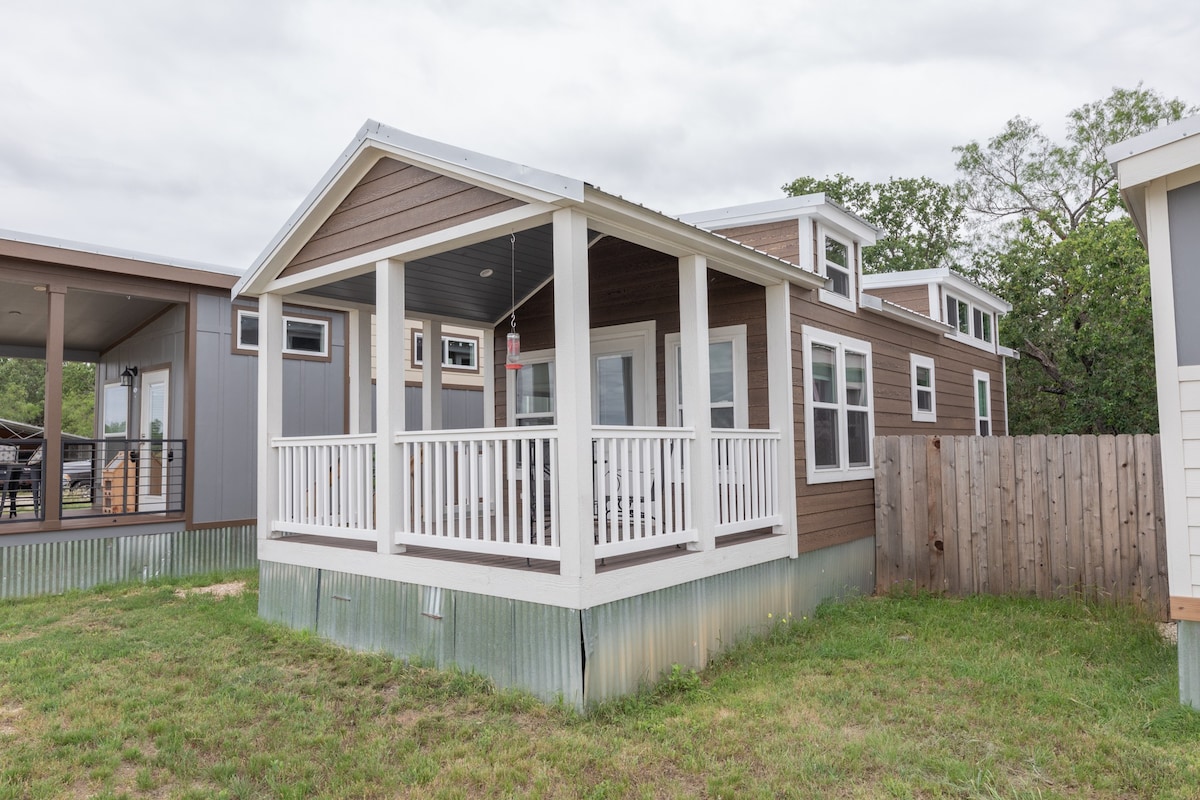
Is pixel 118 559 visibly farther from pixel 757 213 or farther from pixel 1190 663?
pixel 1190 663

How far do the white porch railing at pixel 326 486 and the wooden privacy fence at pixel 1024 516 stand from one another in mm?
5191

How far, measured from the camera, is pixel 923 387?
9406 mm

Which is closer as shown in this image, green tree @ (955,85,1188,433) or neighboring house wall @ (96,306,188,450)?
neighboring house wall @ (96,306,188,450)

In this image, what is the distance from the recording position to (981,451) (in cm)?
725

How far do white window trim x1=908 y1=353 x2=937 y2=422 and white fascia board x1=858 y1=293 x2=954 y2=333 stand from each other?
38cm

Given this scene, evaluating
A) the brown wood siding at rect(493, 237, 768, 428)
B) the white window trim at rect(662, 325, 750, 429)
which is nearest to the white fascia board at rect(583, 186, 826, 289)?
the brown wood siding at rect(493, 237, 768, 428)

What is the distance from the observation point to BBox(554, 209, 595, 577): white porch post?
426cm

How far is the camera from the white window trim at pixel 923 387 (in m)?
9.05

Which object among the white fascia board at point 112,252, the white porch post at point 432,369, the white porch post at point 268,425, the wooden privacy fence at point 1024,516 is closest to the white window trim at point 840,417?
the wooden privacy fence at point 1024,516

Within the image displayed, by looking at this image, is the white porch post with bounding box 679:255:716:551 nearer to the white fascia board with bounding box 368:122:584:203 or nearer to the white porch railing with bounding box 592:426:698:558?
the white porch railing with bounding box 592:426:698:558

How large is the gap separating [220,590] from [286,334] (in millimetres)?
3640

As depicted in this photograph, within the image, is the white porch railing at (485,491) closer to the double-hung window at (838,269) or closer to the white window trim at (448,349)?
the double-hung window at (838,269)

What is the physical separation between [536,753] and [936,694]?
2426mm

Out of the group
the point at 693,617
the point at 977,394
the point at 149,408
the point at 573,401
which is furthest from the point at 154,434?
the point at 977,394
